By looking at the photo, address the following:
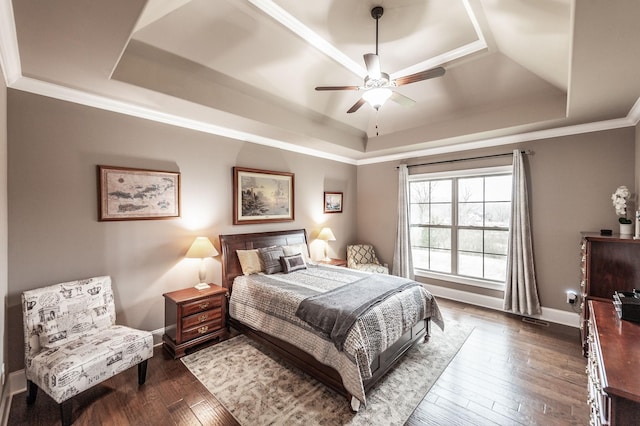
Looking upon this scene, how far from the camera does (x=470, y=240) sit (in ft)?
15.1

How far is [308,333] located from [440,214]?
350cm

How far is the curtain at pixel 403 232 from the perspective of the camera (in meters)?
5.05

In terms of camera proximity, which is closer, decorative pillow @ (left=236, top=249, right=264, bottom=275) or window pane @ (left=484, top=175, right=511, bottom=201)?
decorative pillow @ (left=236, top=249, right=264, bottom=275)

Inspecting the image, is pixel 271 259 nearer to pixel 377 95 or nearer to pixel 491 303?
pixel 377 95

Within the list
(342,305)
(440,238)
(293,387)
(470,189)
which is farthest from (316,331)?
(470,189)

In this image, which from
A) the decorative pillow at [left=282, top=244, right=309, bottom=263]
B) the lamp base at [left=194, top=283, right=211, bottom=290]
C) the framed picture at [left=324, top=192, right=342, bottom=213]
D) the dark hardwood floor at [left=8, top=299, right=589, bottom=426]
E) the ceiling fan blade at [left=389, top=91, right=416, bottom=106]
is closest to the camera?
the dark hardwood floor at [left=8, top=299, right=589, bottom=426]

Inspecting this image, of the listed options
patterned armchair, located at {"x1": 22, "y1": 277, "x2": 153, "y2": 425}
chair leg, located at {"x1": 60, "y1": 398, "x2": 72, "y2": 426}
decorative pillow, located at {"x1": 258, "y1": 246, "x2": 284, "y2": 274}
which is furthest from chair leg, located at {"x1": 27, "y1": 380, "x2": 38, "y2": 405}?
decorative pillow, located at {"x1": 258, "y1": 246, "x2": 284, "y2": 274}

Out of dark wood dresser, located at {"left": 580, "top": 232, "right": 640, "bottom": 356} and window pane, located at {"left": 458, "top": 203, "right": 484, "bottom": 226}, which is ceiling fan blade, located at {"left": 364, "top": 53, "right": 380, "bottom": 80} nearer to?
dark wood dresser, located at {"left": 580, "top": 232, "right": 640, "bottom": 356}

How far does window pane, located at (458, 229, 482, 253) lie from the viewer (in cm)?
450

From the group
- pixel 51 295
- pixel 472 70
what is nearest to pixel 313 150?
pixel 472 70

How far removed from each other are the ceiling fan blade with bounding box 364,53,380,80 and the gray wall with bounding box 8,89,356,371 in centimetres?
230

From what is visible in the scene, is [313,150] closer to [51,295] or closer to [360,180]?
[360,180]

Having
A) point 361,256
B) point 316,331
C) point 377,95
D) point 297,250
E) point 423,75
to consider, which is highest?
point 423,75

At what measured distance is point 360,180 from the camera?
19.4 ft
